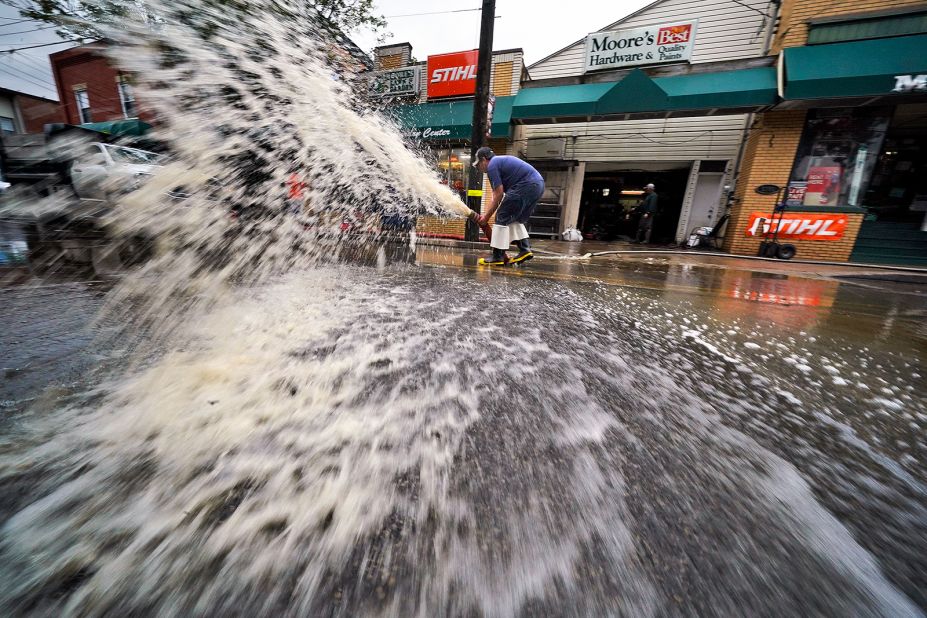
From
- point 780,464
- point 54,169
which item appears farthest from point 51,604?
point 54,169

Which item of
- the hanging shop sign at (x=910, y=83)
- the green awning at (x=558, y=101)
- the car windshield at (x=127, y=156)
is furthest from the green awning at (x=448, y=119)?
the hanging shop sign at (x=910, y=83)

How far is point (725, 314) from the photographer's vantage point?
10.2ft

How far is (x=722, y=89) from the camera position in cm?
773

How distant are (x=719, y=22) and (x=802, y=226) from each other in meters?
6.40

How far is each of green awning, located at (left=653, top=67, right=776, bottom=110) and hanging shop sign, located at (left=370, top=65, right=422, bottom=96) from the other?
7.52 metres

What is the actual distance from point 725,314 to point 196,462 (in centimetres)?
376

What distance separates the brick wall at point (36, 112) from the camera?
13.7 metres

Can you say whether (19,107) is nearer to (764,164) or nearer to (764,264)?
(764,164)

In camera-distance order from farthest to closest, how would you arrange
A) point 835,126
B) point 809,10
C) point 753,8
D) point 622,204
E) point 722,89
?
point 622,204, point 753,8, point 722,89, point 835,126, point 809,10

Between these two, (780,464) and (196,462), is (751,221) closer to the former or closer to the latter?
(780,464)

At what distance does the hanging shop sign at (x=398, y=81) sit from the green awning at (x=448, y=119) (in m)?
0.83

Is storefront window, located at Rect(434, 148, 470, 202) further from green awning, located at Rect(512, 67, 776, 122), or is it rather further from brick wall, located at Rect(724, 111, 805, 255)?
brick wall, located at Rect(724, 111, 805, 255)

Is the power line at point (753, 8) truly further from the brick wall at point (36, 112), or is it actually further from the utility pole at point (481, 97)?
the brick wall at point (36, 112)

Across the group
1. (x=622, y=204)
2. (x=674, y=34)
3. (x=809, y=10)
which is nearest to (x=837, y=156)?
(x=809, y=10)
